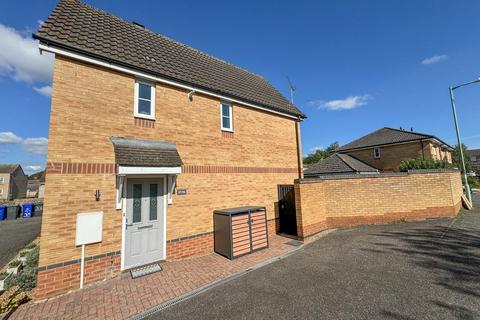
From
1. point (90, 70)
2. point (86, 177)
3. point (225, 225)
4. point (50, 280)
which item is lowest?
point (50, 280)

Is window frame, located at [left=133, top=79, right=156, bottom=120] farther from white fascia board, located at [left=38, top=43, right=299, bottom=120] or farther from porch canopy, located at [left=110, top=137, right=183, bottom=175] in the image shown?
porch canopy, located at [left=110, top=137, right=183, bottom=175]

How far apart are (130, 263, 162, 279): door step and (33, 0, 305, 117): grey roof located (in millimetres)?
5703

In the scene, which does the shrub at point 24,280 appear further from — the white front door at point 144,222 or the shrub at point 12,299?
the white front door at point 144,222

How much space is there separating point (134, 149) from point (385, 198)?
1034 centimetres

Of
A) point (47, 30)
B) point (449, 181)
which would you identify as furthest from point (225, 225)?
point (449, 181)

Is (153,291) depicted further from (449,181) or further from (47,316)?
(449,181)

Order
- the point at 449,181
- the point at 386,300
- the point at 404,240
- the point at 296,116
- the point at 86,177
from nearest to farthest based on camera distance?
the point at 386,300 < the point at 86,177 < the point at 404,240 < the point at 449,181 < the point at 296,116

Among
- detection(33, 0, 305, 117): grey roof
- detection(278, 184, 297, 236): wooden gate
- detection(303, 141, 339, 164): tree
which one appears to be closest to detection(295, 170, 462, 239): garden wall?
detection(278, 184, 297, 236): wooden gate

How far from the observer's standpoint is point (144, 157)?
5504 mm

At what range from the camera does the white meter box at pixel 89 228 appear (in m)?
4.80

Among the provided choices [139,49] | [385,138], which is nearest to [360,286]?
[139,49]

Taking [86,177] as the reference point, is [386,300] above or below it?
below

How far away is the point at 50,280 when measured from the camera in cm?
446

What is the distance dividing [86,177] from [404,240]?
9781 millimetres
